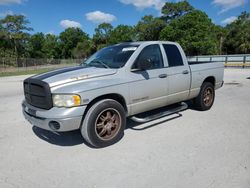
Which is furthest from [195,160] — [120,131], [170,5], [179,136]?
[170,5]

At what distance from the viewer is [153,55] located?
4441 millimetres

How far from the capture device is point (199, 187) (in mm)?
2496

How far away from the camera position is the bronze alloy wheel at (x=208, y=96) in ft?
18.6

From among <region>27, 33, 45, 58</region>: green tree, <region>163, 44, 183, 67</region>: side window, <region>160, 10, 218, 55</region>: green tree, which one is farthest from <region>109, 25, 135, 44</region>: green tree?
<region>163, 44, 183, 67</region>: side window

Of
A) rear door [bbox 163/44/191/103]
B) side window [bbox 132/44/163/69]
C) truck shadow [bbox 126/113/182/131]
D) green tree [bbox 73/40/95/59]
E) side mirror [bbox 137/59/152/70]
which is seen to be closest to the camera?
side mirror [bbox 137/59/152/70]

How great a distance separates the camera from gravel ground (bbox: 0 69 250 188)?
2.68 meters

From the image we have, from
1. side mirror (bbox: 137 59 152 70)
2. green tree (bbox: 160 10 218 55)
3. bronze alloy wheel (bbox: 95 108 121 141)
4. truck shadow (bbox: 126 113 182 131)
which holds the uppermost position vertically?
green tree (bbox: 160 10 218 55)

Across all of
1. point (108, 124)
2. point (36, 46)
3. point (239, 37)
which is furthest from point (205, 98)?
point (36, 46)

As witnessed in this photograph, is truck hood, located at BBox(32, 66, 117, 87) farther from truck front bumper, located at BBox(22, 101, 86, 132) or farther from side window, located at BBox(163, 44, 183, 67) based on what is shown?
side window, located at BBox(163, 44, 183, 67)

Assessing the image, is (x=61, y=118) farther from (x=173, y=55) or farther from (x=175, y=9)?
(x=175, y=9)

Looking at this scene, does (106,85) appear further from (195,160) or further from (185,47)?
(185,47)

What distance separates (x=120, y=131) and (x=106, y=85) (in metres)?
0.97

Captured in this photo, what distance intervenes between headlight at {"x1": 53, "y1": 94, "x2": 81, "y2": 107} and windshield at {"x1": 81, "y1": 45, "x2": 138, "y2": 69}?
1068 millimetres

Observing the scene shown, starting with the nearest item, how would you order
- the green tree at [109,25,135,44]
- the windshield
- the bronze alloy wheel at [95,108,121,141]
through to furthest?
1. the bronze alloy wheel at [95,108,121,141]
2. the windshield
3. the green tree at [109,25,135,44]
